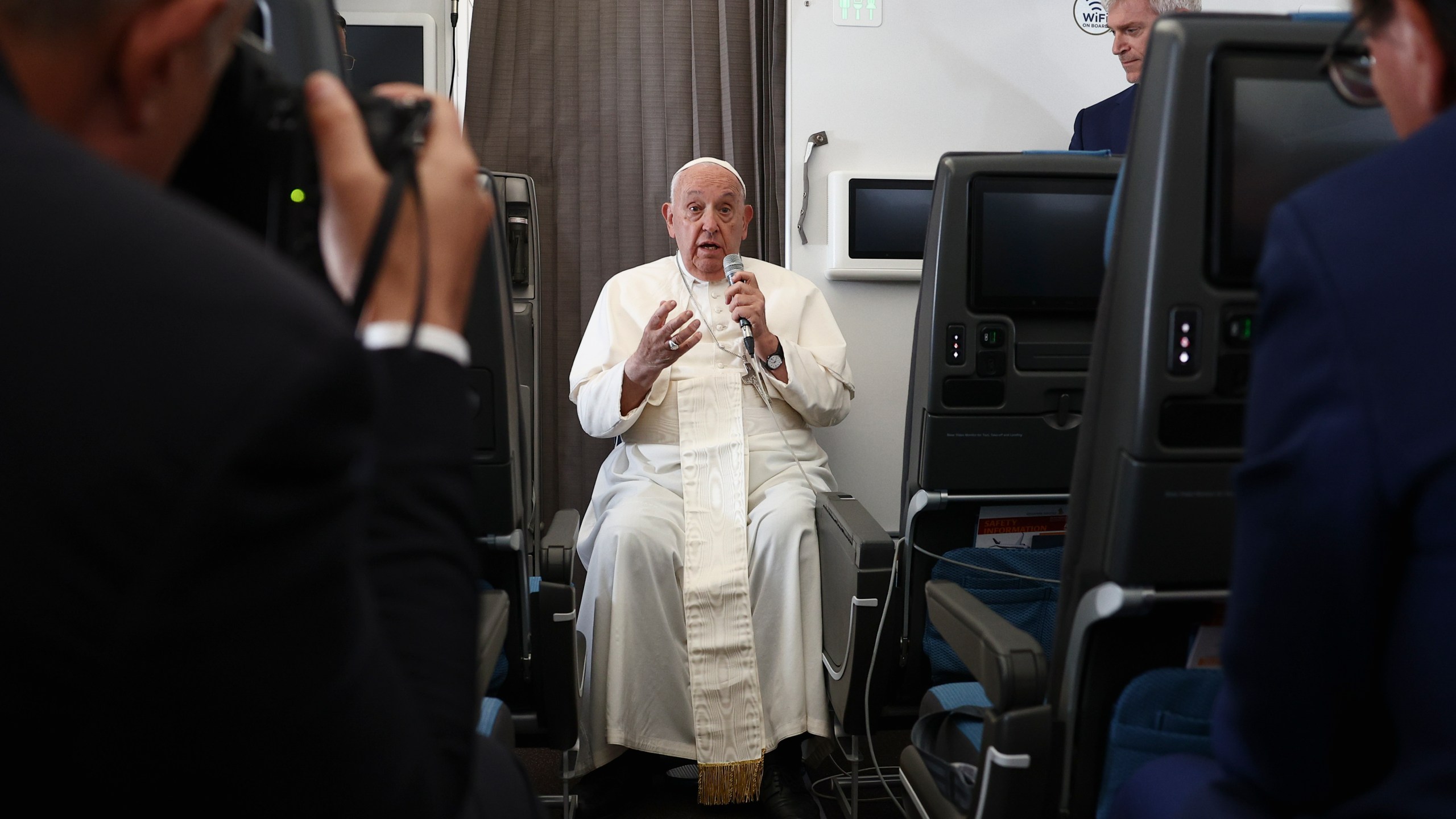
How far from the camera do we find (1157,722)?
1.16 m

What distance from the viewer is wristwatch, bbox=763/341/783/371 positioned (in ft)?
9.14

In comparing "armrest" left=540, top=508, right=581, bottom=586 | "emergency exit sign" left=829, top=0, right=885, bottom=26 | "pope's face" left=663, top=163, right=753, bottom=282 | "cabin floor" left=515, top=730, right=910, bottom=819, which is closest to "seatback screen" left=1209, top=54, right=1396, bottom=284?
"armrest" left=540, top=508, right=581, bottom=586

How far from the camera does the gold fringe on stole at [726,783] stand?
7.64 feet

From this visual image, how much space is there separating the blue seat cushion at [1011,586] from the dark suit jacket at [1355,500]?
128cm

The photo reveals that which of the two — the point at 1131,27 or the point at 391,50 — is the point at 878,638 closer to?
the point at 1131,27

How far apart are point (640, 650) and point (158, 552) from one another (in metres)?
2.11

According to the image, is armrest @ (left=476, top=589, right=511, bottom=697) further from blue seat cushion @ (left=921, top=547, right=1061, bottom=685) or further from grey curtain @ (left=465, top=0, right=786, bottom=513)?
grey curtain @ (left=465, top=0, right=786, bottom=513)

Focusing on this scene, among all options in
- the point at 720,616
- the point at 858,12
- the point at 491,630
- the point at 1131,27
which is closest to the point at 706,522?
the point at 720,616

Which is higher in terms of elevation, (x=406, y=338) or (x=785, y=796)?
(x=406, y=338)

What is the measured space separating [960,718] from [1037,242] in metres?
0.98

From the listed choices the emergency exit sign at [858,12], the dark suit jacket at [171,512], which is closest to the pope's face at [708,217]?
the emergency exit sign at [858,12]

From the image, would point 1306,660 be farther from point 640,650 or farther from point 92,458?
point 640,650

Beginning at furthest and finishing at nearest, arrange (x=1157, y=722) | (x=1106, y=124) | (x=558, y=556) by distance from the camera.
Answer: (x=1106, y=124), (x=558, y=556), (x=1157, y=722)

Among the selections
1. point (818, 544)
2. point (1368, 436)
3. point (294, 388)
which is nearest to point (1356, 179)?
point (1368, 436)
